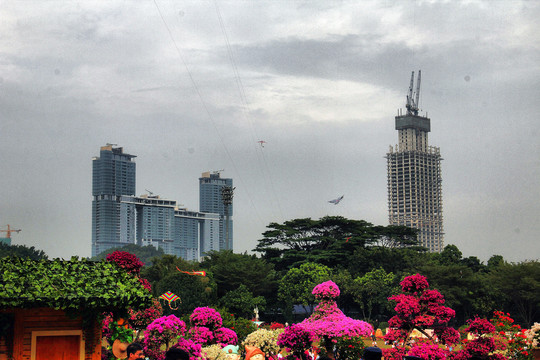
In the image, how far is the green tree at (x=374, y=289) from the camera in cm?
6506

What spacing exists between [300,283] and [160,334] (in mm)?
47080

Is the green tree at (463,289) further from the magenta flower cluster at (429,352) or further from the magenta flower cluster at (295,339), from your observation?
the magenta flower cluster at (295,339)

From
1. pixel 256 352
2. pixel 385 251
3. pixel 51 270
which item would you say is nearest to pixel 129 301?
pixel 51 270


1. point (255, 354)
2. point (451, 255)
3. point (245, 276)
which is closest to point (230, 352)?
point (255, 354)

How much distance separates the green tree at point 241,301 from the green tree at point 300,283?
300cm

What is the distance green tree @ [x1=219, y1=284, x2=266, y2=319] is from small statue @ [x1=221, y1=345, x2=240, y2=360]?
130ft

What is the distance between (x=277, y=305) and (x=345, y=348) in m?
46.5

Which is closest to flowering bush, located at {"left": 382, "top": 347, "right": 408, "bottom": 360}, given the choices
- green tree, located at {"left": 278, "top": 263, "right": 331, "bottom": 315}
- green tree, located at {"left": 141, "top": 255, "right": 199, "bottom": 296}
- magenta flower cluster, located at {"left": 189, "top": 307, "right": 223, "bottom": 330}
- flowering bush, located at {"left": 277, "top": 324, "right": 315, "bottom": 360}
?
flowering bush, located at {"left": 277, "top": 324, "right": 315, "bottom": 360}

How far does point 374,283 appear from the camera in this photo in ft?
216

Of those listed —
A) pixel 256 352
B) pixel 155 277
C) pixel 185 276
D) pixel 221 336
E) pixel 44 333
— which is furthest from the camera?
pixel 155 277

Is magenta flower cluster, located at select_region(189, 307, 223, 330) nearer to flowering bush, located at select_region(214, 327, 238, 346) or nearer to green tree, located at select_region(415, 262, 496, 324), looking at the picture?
flowering bush, located at select_region(214, 327, 238, 346)

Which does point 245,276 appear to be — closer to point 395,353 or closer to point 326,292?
point 326,292

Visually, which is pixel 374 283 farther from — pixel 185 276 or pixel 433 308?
pixel 433 308

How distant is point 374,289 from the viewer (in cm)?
6500
